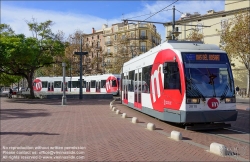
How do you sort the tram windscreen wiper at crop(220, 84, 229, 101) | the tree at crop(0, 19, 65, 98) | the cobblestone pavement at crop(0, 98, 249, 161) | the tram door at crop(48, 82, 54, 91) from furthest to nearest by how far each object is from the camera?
the tram door at crop(48, 82, 54, 91) → the tree at crop(0, 19, 65, 98) → the tram windscreen wiper at crop(220, 84, 229, 101) → the cobblestone pavement at crop(0, 98, 249, 161)

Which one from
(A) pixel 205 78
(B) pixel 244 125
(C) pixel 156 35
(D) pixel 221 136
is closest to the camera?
(D) pixel 221 136

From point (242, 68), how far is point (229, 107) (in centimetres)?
3981

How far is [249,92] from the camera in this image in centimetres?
3903

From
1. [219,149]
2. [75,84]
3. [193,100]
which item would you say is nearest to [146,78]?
[193,100]

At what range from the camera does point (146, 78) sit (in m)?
13.9

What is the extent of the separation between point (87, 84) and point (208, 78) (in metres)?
37.5

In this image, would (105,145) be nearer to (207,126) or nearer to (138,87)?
(207,126)

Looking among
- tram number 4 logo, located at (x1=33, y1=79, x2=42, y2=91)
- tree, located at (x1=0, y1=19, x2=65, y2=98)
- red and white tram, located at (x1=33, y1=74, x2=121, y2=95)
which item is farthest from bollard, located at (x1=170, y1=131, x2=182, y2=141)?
tram number 4 logo, located at (x1=33, y1=79, x2=42, y2=91)

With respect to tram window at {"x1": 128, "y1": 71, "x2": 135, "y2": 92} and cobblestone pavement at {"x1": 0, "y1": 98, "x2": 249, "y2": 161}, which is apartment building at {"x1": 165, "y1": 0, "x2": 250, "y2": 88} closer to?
tram window at {"x1": 128, "y1": 71, "x2": 135, "y2": 92}

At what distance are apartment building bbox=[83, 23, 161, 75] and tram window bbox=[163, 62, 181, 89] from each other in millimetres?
36016

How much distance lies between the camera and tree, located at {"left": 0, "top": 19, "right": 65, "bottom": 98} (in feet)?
84.4

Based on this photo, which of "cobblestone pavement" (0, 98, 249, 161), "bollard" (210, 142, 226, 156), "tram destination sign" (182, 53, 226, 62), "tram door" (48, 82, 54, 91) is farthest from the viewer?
"tram door" (48, 82, 54, 91)

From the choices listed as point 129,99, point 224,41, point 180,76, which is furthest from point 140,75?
point 224,41

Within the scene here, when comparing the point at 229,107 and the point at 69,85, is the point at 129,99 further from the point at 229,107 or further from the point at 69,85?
the point at 69,85
